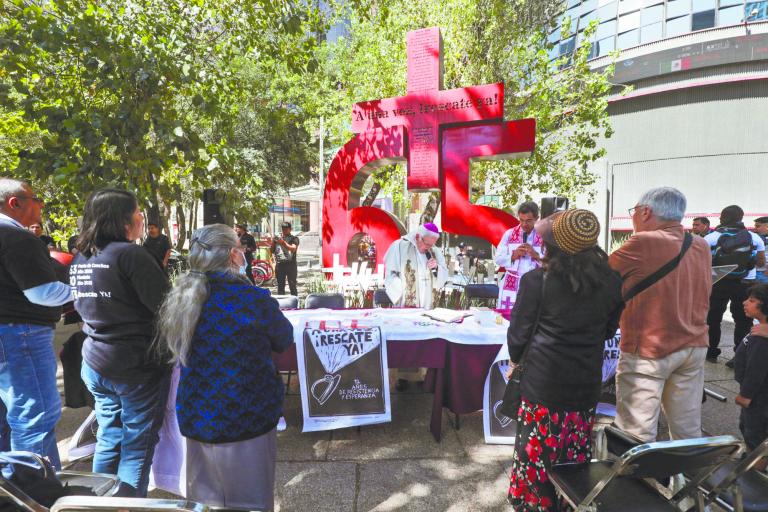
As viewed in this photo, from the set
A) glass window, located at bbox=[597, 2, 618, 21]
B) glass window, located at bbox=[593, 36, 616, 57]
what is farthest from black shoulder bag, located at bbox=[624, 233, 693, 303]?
glass window, located at bbox=[597, 2, 618, 21]

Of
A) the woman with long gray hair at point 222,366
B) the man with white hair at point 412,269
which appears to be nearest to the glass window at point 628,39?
the man with white hair at point 412,269

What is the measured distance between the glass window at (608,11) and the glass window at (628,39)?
3.76ft

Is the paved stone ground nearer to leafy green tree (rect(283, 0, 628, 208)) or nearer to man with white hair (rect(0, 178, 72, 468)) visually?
man with white hair (rect(0, 178, 72, 468))

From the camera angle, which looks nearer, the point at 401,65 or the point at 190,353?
the point at 190,353

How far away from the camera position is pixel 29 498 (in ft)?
4.52

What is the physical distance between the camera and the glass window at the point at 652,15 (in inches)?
842

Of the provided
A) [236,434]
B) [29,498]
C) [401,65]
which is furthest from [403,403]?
[401,65]

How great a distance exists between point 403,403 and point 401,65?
918 cm

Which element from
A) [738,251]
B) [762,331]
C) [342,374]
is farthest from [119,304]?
[738,251]

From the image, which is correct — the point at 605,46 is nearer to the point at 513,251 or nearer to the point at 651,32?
the point at 651,32

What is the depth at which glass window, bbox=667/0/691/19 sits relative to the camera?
814 inches

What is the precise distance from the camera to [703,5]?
66.7 ft

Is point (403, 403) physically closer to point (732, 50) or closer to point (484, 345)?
point (484, 345)

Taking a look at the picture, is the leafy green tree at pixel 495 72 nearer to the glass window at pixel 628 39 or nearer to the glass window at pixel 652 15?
the glass window at pixel 628 39
